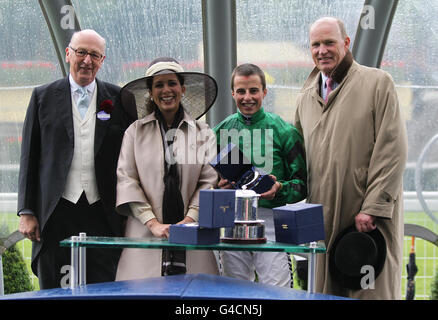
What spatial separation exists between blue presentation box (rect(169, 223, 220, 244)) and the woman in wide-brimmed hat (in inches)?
29.4

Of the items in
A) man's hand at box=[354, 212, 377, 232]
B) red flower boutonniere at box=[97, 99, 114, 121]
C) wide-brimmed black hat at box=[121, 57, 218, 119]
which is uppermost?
wide-brimmed black hat at box=[121, 57, 218, 119]

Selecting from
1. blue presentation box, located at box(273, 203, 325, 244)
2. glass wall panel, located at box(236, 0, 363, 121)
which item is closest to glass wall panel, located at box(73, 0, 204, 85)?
glass wall panel, located at box(236, 0, 363, 121)

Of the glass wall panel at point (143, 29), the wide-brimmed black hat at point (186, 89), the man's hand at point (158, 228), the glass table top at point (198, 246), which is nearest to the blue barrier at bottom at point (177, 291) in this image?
the glass table top at point (198, 246)

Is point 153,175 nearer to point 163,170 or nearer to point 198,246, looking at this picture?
point 163,170

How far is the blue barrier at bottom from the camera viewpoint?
90.0 inches

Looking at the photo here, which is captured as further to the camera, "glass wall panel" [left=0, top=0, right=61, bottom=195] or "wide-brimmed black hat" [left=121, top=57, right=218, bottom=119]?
"glass wall panel" [left=0, top=0, right=61, bottom=195]

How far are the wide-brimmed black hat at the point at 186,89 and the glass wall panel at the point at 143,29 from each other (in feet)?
8.29

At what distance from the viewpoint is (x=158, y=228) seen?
3314mm

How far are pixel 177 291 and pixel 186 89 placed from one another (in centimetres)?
177

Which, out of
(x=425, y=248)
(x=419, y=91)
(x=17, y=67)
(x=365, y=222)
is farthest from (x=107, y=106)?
(x=425, y=248)

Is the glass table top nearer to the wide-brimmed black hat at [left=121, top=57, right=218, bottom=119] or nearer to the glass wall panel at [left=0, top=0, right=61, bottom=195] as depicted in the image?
the wide-brimmed black hat at [left=121, top=57, right=218, bottom=119]

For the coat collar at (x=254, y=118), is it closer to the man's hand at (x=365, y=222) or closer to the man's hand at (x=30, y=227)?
the man's hand at (x=365, y=222)

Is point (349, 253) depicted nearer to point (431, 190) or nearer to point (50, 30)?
point (431, 190)

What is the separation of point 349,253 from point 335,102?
1.08 metres
